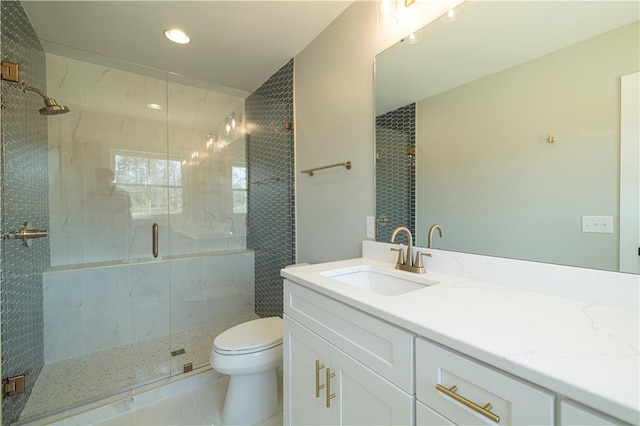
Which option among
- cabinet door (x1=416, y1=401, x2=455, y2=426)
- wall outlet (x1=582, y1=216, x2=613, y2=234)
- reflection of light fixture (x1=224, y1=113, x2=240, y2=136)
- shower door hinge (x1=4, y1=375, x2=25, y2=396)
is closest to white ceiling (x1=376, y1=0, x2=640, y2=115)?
wall outlet (x1=582, y1=216, x2=613, y2=234)

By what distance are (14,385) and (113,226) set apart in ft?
4.16

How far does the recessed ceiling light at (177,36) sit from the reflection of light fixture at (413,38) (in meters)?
1.46

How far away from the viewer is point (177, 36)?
1.83m

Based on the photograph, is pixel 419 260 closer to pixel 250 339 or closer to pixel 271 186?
pixel 250 339

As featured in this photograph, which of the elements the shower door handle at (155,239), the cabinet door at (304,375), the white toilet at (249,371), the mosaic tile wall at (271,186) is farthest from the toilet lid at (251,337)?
the shower door handle at (155,239)

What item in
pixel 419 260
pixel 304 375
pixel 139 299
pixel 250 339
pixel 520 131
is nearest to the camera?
pixel 520 131

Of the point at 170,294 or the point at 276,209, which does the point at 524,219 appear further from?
the point at 170,294

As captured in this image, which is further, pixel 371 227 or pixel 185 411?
pixel 185 411

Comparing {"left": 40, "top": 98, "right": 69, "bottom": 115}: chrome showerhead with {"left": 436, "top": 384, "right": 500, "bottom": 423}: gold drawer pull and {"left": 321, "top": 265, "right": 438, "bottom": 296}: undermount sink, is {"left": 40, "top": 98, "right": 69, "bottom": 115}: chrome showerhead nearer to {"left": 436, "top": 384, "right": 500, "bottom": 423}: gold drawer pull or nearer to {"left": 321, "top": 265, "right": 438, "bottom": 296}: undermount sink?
{"left": 321, "top": 265, "right": 438, "bottom": 296}: undermount sink

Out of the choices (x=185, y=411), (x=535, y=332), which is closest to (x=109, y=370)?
(x=185, y=411)

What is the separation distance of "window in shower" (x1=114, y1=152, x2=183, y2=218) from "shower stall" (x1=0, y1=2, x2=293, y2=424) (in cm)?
1

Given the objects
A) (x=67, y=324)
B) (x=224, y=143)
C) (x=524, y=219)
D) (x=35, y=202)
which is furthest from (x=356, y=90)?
(x=67, y=324)

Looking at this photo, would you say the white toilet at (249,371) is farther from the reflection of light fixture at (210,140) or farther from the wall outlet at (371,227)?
the reflection of light fixture at (210,140)

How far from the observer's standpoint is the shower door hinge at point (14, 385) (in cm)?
140
